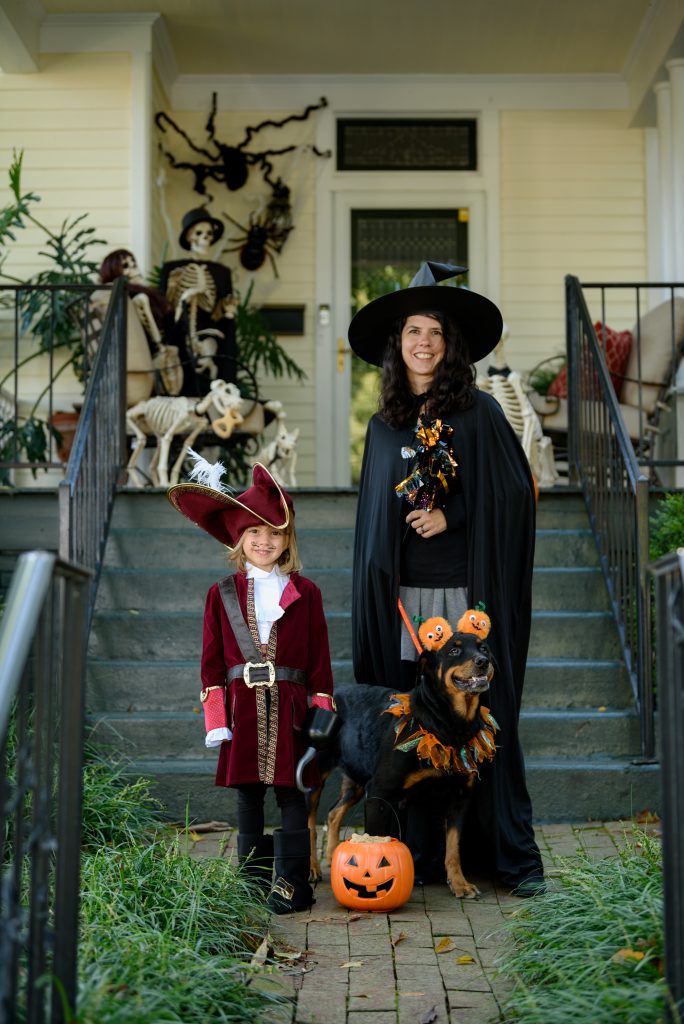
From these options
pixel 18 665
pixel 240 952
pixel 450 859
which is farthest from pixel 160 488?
pixel 18 665

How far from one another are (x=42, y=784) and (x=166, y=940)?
812mm

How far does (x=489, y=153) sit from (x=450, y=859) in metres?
7.21

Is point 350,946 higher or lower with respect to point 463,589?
lower

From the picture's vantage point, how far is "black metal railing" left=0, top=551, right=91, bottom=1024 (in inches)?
85.2

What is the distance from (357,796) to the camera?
4.38 m

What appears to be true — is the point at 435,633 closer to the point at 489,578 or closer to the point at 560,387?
the point at 489,578

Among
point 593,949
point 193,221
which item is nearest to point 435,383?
point 593,949

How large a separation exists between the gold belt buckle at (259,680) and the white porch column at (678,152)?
19.5 feet

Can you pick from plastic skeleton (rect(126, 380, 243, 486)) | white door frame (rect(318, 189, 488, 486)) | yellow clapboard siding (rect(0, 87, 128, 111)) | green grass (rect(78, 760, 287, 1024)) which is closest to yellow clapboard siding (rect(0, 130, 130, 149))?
yellow clapboard siding (rect(0, 87, 128, 111))

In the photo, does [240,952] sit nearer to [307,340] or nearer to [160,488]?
[160,488]

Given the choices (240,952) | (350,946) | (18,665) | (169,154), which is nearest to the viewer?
(18,665)

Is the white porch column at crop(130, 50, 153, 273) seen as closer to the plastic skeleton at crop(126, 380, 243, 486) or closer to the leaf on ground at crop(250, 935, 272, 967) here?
the plastic skeleton at crop(126, 380, 243, 486)

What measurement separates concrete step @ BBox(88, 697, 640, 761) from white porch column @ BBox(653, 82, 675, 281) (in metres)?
4.62

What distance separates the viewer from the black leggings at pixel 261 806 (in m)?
3.99
